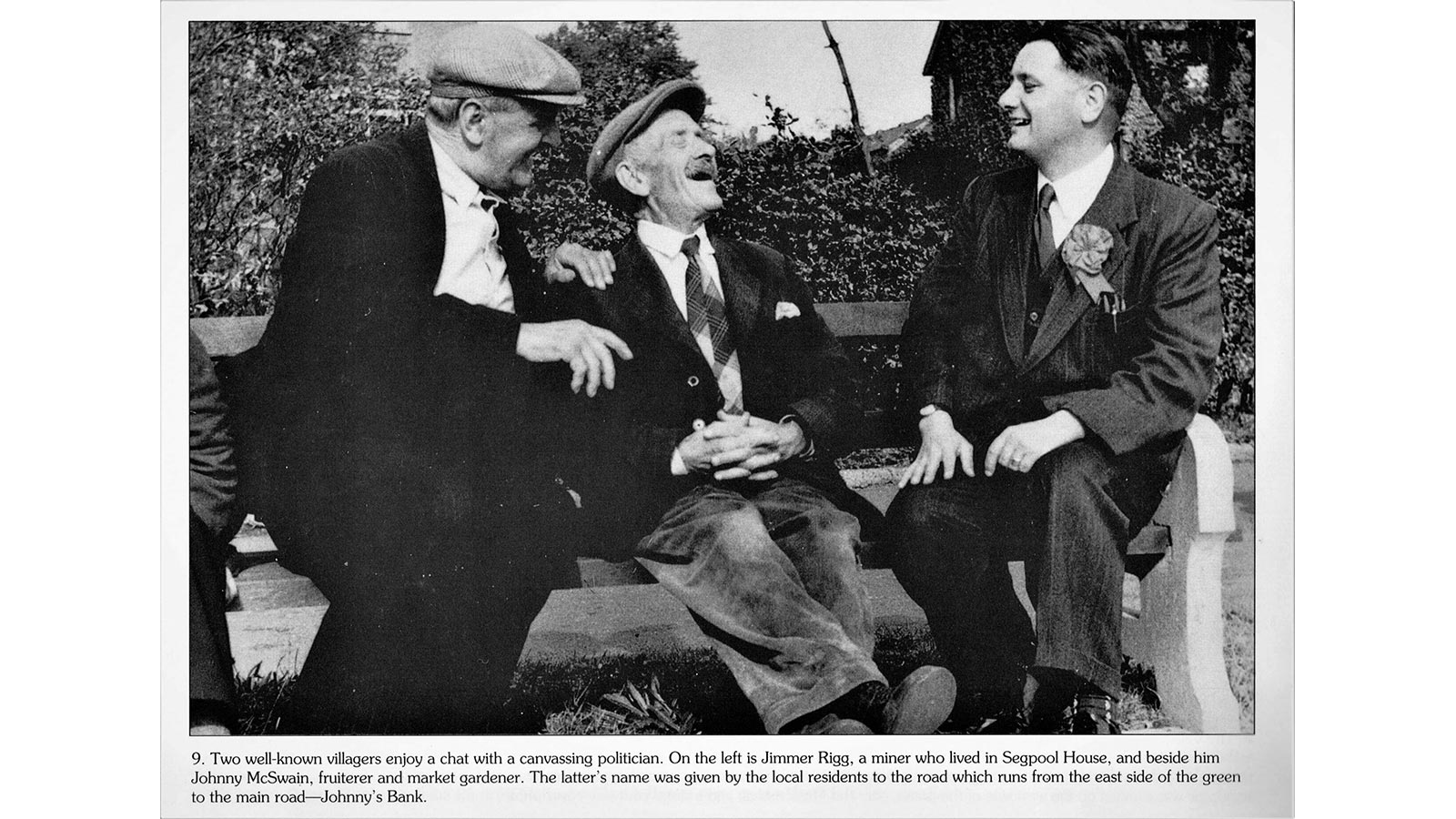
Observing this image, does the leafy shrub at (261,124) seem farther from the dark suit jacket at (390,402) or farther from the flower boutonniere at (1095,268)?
the flower boutonniere at (1095,268)

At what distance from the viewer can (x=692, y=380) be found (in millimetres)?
5293

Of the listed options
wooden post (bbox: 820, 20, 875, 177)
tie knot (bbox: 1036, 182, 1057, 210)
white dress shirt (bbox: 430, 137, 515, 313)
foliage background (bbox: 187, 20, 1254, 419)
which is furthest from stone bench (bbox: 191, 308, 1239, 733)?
white dress shirt (bbox: 430, 137, 515, 313)

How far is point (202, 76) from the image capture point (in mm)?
5402

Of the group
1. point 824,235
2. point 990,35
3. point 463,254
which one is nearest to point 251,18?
point 463,254

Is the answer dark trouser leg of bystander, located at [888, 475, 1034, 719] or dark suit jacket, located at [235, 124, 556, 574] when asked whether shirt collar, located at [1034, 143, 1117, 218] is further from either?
dark suit jacket, located at [235, 124, 556, 574]

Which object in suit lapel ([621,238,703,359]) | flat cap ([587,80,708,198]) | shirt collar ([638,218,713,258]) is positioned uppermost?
flat cap ([587,80,708,198])

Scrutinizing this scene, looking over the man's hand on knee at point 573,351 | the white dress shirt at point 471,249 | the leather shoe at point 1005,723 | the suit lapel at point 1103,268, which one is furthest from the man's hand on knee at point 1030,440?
the white dress shirt at point 471,249

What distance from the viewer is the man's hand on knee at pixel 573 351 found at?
5277 millimetres

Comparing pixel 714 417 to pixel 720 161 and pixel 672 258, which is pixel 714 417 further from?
pixel 720 161

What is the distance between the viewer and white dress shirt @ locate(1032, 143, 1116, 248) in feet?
17.6

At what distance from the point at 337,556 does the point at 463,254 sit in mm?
1261

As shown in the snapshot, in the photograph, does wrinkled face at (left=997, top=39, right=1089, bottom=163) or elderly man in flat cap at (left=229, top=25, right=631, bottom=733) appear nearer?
elderly man in flat cap at (left=229, top=25, right=631, bottom=733)

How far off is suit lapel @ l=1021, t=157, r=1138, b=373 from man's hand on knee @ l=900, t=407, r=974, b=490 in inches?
14.4

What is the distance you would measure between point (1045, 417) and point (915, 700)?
121cm
